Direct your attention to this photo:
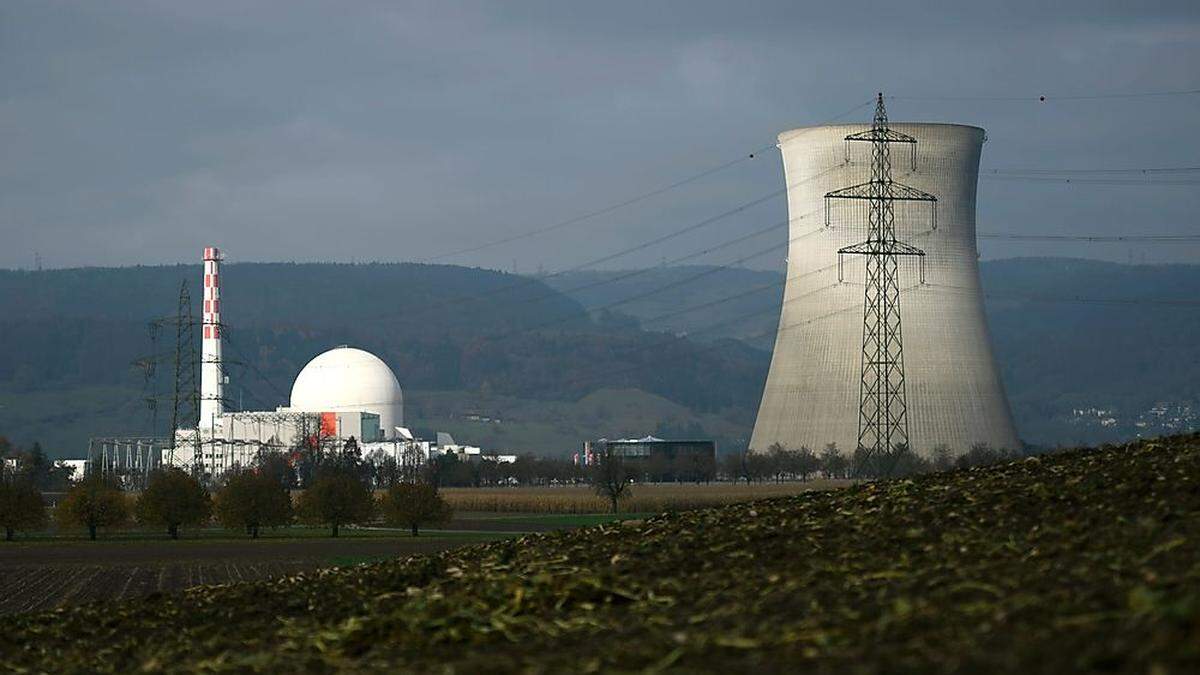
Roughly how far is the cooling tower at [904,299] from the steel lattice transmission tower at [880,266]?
314 millimetres

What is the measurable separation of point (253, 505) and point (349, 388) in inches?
2081

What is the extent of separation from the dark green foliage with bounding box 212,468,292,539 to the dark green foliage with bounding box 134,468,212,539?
0.73 meters

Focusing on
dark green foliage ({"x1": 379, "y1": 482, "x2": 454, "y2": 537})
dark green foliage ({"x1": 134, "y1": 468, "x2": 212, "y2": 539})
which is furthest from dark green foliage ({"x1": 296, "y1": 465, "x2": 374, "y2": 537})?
dark green foliage ({"x1": 134, "y1": 468, "x2": 212, "y2": 539})

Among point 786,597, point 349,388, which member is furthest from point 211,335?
point 786,597

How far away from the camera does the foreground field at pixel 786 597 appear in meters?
7.72

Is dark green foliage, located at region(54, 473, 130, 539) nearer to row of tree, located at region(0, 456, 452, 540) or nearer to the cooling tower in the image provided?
row of tree, located at region(0, 456, 452, 540)

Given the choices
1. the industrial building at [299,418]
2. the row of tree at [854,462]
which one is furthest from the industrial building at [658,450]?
the row of tree at [854,462]

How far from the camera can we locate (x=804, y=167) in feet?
178

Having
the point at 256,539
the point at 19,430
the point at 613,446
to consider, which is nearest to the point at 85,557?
the point at 256,539

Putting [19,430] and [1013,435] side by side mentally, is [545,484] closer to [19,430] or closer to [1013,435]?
[1013,435]

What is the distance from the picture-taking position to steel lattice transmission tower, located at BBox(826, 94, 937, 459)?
51094 mm

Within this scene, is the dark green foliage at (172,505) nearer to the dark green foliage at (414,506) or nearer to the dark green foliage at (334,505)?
the dark green foliage at (334,505)

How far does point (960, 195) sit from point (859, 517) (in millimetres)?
42434

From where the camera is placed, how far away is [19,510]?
4950 cm
